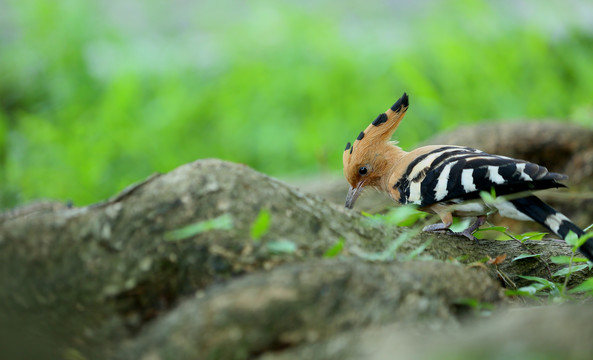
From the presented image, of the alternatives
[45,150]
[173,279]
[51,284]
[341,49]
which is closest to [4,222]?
[51,284]

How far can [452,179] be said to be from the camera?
2393 millimetres

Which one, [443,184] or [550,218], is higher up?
[443,184]

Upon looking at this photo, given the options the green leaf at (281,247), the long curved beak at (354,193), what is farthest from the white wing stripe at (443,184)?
the green leaf at (281,247)

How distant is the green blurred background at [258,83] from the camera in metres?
6.48

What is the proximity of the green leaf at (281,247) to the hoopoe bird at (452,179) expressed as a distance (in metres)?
0.84

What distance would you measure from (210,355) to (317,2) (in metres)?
8.09

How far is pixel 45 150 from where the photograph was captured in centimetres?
647

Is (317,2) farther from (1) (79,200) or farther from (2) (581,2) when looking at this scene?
(1) (79,200)

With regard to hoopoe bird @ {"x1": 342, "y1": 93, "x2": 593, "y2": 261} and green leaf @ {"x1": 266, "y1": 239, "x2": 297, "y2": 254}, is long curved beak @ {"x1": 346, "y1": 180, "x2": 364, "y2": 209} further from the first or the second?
green leaf @ {"x1": 266, "y1": 239, "x2": 297, "y2": 254}

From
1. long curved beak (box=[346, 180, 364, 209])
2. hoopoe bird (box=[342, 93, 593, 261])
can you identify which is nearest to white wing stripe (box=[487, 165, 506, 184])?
hoopoe bird (box=[342, 93, 593, 261])

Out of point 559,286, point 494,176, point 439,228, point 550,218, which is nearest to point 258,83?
point 439,228

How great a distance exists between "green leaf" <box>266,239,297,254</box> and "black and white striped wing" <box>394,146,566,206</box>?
103 cm

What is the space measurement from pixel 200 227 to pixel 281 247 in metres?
0.20

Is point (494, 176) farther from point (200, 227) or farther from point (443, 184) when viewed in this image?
point (200, 227)
